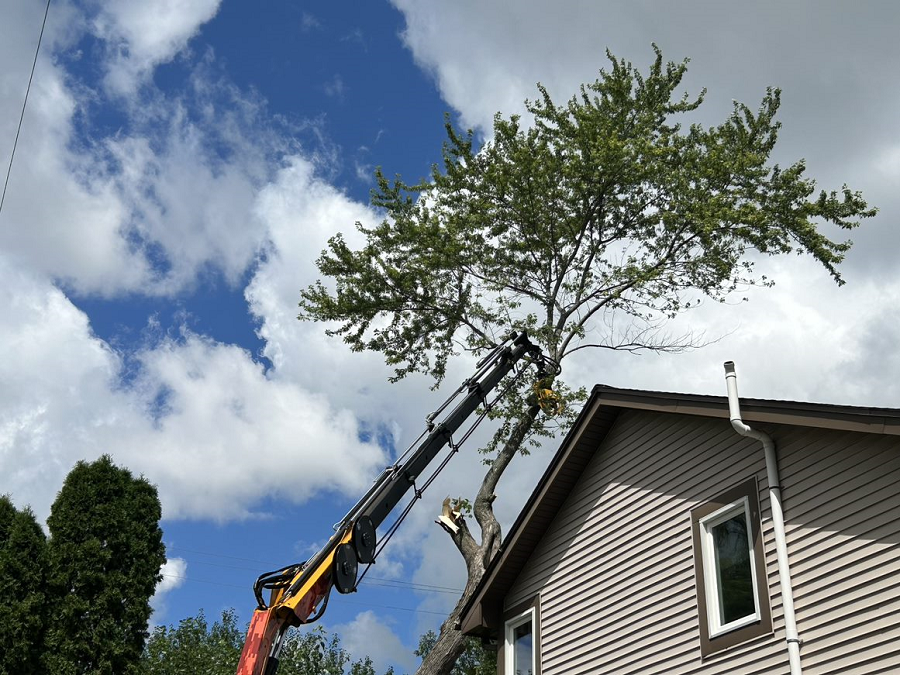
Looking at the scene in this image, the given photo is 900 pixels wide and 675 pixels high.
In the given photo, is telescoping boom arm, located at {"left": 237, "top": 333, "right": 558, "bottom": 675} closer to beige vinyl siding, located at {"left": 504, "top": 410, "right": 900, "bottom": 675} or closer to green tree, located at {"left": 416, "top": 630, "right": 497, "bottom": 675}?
beige vinyl siding, located at {"left": 504, "top": 410, "right": 900, "bottom": 675}

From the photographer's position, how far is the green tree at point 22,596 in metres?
19.8

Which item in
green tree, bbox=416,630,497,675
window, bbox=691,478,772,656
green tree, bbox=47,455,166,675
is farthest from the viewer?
green tree, bbox=416,630,497,675

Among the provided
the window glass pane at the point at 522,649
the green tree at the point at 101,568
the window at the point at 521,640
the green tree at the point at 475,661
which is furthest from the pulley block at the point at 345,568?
the green tree at the point at 475,661

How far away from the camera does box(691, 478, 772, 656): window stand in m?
9.62

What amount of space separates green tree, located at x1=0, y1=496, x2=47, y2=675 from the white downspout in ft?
54.3

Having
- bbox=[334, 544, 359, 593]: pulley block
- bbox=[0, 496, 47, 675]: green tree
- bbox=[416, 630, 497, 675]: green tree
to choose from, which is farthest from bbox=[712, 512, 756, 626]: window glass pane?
bbox=[416, 630, 497, 675]: green tree

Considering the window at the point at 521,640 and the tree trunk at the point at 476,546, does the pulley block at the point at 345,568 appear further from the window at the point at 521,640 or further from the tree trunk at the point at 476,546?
the tree trunk at the point at 476,546

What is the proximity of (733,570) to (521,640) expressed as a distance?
4.81m

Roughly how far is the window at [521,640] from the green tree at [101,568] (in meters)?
10.4

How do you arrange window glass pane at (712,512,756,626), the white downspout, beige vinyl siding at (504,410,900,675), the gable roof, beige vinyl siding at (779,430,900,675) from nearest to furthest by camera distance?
beige vinyl siding at (779,430,900,675), beige vinyl siding at (504,410,900,675), the white downspout, the gable roof, window glass pane at (712,512,756,626)

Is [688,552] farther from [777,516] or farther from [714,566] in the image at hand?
[777,516]

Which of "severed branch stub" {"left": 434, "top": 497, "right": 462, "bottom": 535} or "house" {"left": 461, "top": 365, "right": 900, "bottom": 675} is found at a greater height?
"severed branch stub" {"left": 434, "top": 497, "right": 462, "bottom": 535}

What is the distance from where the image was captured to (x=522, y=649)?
13.9 meters

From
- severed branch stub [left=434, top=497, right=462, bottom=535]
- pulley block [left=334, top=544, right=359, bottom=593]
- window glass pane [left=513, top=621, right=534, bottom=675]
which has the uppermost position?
severed branch stub [left=434, top=497, right=462, bottom=535]
